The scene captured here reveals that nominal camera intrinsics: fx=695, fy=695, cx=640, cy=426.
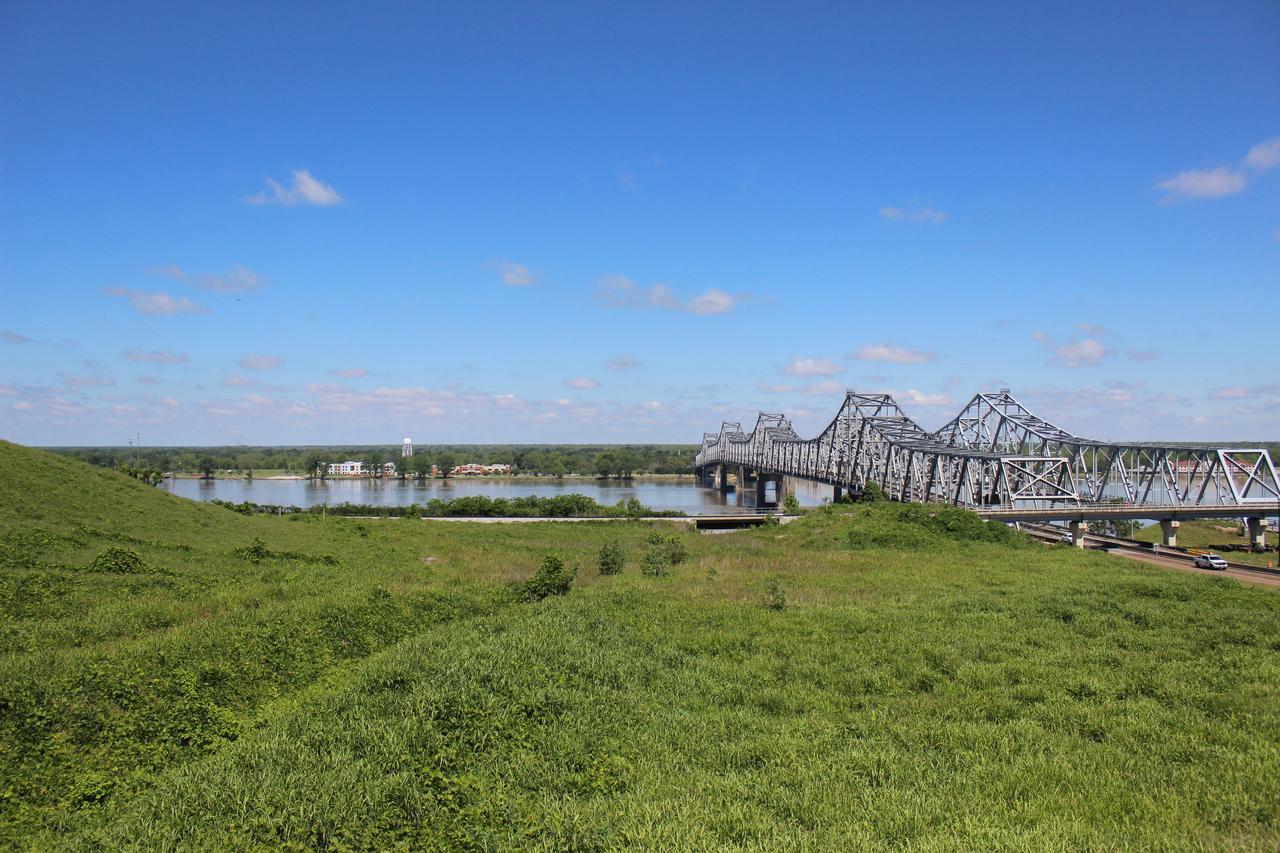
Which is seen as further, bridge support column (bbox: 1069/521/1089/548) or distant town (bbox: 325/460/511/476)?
distant town (bbox: 325/460/511/476)

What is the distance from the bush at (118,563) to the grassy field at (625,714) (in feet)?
0.29

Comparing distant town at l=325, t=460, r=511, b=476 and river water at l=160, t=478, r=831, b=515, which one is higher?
distant town at l=325, t=460, r=511, b=476

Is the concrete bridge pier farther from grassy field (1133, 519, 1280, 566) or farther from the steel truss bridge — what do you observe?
grassy field (1133, 519, 1280, 566)

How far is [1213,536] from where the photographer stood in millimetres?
55562

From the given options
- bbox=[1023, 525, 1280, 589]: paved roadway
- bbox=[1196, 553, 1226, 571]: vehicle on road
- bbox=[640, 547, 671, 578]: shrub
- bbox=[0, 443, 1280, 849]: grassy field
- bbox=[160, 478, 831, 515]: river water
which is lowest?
bbox=[160, 478, 831, 515]: river water

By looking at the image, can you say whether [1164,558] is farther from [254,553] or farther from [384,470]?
[384,470]

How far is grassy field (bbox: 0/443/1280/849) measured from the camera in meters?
6.25

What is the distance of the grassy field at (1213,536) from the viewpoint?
42094mm

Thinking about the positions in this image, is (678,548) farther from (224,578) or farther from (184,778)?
(184,778)

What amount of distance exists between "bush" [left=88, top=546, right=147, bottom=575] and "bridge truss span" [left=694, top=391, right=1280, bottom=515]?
152 feet

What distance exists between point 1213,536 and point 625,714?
6541 cm

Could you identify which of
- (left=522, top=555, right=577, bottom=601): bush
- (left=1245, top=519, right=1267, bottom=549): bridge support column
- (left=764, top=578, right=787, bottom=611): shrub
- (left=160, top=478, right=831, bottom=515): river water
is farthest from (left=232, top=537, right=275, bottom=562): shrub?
(left=1245, top=519, right=1267, bottom=549): bridge support column

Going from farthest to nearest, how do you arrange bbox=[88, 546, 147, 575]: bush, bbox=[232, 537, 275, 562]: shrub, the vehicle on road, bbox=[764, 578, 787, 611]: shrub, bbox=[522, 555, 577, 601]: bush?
the vehicle on road < bbox=[232, 537, 275, 562]: shrub < bbox=[522, 555, 577, 601]: bush < bbox=[88, 546, 147, 575]: bush < bbox=[764, 578, 787, 611]: shrub

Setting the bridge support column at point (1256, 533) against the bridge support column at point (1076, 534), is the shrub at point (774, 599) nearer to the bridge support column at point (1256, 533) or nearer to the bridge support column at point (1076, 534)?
the bridge support column at point (1076, 534)
